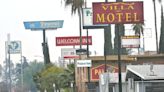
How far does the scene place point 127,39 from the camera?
27906 millimetres

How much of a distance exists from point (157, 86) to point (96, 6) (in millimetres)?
4303

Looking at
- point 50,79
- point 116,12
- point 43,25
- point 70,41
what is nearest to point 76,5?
point 50,79

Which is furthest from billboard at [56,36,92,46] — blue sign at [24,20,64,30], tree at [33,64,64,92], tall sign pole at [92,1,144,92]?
tall sign pole at [92,1,144,92]

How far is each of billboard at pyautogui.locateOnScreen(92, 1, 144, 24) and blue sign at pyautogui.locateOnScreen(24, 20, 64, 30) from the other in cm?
7772

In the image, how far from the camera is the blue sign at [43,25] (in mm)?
105562

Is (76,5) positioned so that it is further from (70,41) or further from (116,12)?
(116,12)

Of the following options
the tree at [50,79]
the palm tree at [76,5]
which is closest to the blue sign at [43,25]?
the tree at [50,79]

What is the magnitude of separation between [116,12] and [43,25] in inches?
3120

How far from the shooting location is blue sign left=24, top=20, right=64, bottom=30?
106 metres

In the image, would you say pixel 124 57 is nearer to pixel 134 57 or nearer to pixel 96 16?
pixel 134 57

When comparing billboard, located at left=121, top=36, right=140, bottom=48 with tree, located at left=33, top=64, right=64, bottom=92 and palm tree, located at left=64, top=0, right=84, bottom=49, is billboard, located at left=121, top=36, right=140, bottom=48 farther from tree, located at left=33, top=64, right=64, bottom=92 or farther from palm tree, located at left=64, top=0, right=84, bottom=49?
tree, located at left=33, top=64, right=64, bottom=92

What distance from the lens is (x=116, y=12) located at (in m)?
27.4

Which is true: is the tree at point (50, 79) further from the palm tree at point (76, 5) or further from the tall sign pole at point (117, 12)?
the tall sign pole at point (117, 12)

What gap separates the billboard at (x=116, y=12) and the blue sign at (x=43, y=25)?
77.7 meters
